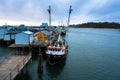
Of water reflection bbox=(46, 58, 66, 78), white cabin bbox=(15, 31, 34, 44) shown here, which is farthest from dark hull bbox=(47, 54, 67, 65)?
white cabin bbox=(15, 31, 34, 44)

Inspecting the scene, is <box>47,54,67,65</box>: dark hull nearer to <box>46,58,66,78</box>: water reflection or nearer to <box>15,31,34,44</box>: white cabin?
<box>46,58,66,78</box>: water reflection

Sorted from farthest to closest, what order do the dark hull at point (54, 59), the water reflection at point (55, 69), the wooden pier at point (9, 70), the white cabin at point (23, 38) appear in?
the white cabin at point (23, 38) → the dark hull at point (54, 59) → the water reflection at point (55, 69) → the wooden pier at point (9, 70)

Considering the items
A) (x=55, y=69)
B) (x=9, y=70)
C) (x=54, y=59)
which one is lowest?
(x=55, y=69)

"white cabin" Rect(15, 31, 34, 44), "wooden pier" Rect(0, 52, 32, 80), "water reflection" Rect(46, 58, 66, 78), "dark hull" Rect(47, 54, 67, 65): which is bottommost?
"water reflection" Rect(46, 58, 66, 78)

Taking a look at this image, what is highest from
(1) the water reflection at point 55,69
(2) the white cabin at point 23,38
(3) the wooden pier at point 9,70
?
(2) the white cabin at point 23,38

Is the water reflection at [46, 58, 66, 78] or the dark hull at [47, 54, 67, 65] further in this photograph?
the dark hull at [47, 54, 67, 65]

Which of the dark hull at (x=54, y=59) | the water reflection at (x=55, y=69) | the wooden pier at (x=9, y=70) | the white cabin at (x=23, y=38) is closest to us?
the wooden pier at (x=9, y=70)

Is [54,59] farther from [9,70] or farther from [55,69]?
[9,70]

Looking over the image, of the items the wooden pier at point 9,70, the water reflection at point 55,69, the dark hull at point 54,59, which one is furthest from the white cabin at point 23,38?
the wooden pier at point 9,70

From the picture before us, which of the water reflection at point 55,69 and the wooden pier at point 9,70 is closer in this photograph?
the wooden pier at point 9,70

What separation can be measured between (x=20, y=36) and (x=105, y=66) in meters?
24.2

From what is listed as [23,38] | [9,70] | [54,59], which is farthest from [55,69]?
[23,38]

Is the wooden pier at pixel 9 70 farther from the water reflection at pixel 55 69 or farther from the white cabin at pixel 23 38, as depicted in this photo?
the white cabin at pixel 23 38

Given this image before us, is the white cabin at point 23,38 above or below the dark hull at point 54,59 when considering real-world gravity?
above
